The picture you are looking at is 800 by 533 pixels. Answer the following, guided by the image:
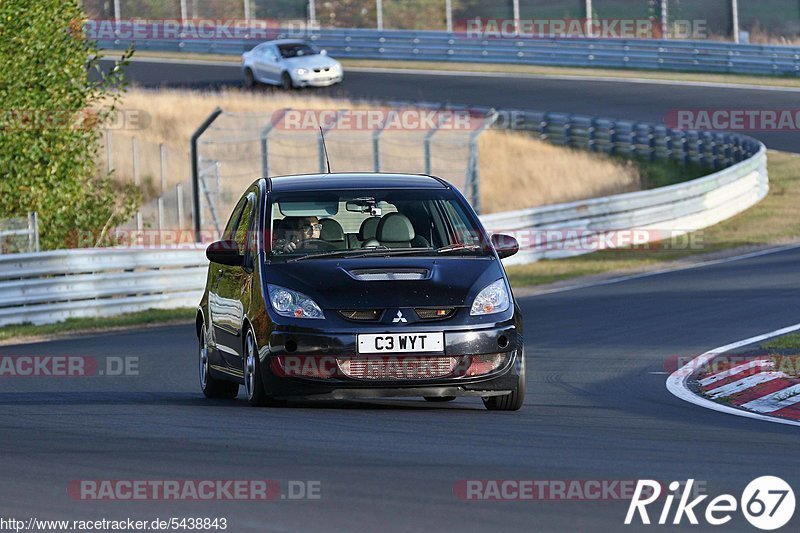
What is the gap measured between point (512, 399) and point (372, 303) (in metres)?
1.17

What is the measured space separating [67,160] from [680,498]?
17.4m

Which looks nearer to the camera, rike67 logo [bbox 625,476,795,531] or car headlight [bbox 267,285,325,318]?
rike67 logo [bbox 625,476,795,531]

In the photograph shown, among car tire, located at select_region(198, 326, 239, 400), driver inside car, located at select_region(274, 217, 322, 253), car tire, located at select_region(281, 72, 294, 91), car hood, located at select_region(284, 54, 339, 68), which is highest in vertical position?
driver inside car, located at select_region(274, 217, 322, 253)

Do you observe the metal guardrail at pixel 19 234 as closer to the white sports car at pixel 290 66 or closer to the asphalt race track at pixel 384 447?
the asphalt race track at pixel 384 447

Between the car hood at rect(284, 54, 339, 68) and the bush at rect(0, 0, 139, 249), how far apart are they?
21.3m

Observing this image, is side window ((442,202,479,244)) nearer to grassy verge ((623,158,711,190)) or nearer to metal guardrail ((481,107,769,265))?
metal guardrail ((481,107,769,265))

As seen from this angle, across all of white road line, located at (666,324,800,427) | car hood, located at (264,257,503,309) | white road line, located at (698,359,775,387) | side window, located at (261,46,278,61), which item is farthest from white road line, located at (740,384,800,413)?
side window, located at (261,46,278,61)

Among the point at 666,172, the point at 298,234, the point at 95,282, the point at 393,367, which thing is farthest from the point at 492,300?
the point at 666,172

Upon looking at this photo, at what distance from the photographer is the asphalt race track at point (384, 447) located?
21.0 ft

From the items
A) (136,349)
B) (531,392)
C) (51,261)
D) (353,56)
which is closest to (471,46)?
(353,56)

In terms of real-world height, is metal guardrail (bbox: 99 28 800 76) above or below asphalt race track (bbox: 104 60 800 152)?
above

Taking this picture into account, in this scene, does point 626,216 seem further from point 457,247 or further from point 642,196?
point 457,247

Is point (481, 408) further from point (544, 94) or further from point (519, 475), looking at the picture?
point (544, 94)

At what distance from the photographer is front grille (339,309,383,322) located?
30.5 ft
